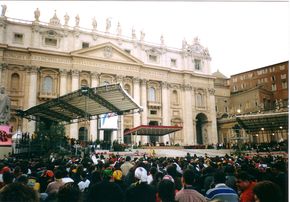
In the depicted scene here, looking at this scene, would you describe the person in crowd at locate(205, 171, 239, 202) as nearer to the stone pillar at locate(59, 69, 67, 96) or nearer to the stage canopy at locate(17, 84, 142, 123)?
the stage canopy at locate(17, 84, 142, 123)

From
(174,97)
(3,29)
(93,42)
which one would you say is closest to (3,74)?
(3,29)

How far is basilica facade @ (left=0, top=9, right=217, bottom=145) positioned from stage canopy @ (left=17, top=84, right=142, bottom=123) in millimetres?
9954

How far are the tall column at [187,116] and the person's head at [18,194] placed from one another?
41561mm

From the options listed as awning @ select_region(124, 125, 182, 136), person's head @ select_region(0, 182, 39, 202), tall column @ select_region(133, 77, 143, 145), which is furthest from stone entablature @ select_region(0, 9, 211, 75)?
person's head @ select_region(0, 182, 39, 202)

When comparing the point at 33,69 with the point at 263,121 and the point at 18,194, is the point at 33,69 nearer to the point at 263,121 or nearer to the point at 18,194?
the point at 263,121

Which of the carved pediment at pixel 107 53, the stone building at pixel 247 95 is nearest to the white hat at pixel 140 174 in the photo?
the carved pediment at pixel 107 53

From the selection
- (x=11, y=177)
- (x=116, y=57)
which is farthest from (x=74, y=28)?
(x=11, y=177)

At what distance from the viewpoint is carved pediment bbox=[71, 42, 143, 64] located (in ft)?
127

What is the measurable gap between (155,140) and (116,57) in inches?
519

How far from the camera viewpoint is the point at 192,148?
3638 cm

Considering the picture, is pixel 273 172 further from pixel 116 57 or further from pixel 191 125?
pixel 191 125

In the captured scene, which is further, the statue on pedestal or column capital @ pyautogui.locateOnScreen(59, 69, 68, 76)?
column capital @ pyautogui.locateOnScreen(59, 69, 68, 76)

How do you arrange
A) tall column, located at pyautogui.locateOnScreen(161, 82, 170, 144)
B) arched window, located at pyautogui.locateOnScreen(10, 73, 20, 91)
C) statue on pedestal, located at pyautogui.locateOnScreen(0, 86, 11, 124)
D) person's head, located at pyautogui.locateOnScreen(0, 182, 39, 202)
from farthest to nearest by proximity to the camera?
tall column, located at pyautogui.locateOnScreen(161, 82, 170, 144) → arched window, located at pyautogui.locateOnScreen(10, 73, 20, 91) → statue on pedestal, located at pyautogui.locateOnScreen(0, 86, 11, 124) → person's head, located at pyautogui.locateOnScreen(0, 182, 39, 202)

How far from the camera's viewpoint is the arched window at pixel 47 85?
37.1m
